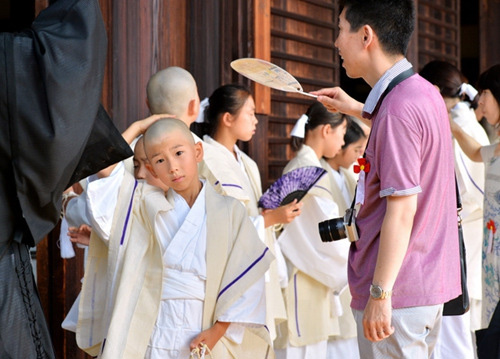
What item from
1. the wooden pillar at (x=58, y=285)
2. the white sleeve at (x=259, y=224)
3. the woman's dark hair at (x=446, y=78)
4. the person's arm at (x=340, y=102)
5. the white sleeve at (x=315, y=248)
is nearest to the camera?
the person's arm at (x=340, y=102)

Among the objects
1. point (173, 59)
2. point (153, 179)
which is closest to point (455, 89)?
point (173, 59)

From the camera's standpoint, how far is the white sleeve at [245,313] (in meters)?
3.66

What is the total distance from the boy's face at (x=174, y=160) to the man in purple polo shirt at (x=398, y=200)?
103 cm

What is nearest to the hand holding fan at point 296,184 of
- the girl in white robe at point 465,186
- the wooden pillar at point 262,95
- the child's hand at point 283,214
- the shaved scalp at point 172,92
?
the child's hand at point 283,214

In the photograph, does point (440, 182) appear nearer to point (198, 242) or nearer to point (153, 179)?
point (198, 242)

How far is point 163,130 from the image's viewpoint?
12.4 feet

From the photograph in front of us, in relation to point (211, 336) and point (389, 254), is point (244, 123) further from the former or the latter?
point (389, 254)

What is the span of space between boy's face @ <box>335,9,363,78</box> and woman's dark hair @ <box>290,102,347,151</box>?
2392 mm

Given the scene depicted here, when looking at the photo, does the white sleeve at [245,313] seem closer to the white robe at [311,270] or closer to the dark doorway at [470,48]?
the white robe at [311,270]

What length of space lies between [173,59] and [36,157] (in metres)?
2.79

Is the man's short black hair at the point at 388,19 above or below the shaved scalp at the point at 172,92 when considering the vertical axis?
above

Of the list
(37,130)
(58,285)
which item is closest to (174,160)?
(37,130)

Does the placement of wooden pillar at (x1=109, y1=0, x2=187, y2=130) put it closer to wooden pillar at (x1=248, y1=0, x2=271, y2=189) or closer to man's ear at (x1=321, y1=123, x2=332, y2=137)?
wooden pillar at (x1=248, y1=0, x2=271, y2=189)

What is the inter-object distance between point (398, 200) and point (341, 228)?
40 cm
